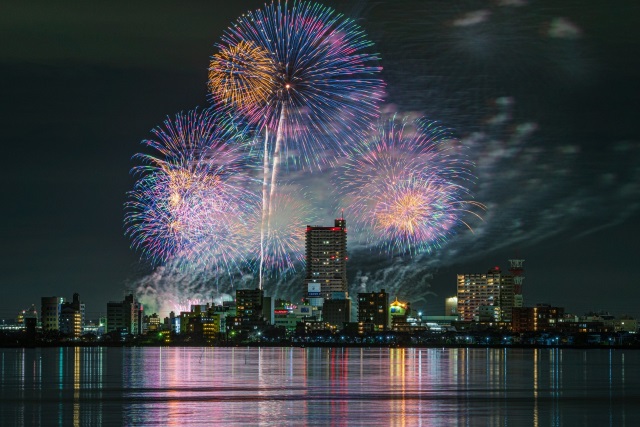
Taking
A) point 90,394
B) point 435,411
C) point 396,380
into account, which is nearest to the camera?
point 435,411

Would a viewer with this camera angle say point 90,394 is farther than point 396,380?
No

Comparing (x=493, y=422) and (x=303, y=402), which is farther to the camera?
(x=303, y=402)

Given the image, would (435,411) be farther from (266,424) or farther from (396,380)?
(396,380)

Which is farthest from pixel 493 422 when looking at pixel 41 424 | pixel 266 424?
pixel 41 424

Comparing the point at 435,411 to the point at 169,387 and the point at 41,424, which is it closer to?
the point at 41,424

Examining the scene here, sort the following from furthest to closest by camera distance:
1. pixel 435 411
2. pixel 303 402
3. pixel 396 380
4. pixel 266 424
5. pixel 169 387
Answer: pixel 396 380, pixel 169 387, pixel 303 402, pixel 435 411, pixel 266 424

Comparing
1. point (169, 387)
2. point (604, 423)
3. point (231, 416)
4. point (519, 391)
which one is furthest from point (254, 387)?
point (604, 423)

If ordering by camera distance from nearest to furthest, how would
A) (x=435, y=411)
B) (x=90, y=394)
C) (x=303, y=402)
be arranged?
(x=435, y=411) < (x=303, y=402) < (x=90, y=394)

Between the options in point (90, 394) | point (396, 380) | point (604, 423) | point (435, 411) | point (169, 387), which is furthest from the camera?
point (396, 380)

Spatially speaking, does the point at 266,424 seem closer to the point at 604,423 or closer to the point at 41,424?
the point at 41,424
